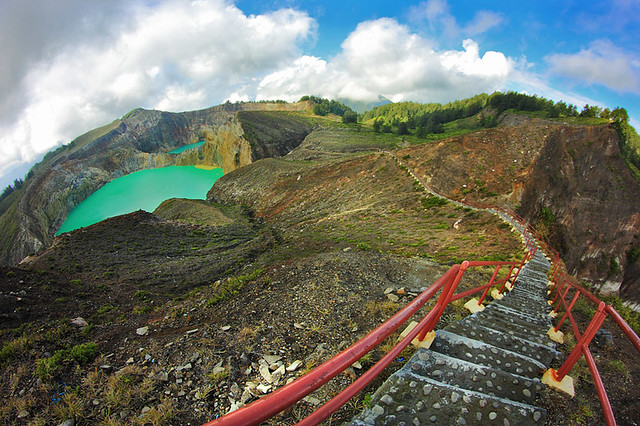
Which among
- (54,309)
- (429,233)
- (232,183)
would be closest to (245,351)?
(54,309)

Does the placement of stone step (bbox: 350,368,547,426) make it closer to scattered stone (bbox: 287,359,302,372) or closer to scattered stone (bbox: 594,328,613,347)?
scattered stone (bbox: 287,359,302,372)

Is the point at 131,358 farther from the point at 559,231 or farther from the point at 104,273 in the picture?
the point at 559,231

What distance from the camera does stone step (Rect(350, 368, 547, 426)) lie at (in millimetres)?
2191

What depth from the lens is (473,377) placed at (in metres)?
2.70

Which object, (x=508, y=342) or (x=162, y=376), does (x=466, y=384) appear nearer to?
(x=508, y=342)

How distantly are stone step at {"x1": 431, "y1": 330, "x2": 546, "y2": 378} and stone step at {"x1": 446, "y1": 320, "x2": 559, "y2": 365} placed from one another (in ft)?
0.96

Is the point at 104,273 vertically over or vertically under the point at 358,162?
under

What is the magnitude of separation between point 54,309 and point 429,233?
A: 17432 mm

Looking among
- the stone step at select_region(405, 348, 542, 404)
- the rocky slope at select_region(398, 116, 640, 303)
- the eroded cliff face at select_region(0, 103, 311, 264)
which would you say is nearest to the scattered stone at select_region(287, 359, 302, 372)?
the stone step at select_region(405, 348, 542, 404)

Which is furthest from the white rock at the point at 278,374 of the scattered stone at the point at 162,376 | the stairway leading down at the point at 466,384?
the stairway leading down at the point at 466,384

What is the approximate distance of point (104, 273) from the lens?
A: 12867 mm

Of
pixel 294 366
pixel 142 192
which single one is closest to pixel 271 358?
pixel 294 366

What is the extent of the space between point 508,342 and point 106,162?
106 m

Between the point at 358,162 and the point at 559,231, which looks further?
the point at 358,162
